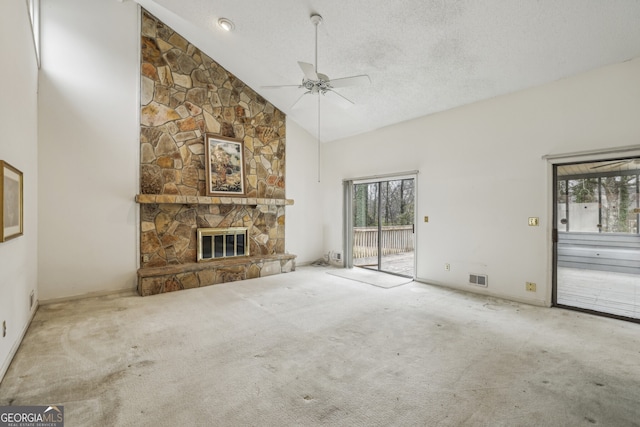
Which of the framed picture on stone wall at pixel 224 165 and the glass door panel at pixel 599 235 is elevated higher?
the framed picture on stone wall at pixel 224 165

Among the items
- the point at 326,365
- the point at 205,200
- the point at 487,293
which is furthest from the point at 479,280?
the point at 205,200

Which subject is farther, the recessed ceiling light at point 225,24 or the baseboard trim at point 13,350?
the recessed ceiling light at point 225,24

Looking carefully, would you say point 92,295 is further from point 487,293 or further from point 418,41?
point 487,293

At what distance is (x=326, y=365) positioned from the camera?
7.88ft

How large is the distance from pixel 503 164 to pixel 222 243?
4.89 m

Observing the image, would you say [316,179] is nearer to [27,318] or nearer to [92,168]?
[92,168]

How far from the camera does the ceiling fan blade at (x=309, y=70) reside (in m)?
3.14

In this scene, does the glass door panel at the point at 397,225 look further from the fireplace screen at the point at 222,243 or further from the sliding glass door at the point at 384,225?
the fireplace screen at the point at 222,243

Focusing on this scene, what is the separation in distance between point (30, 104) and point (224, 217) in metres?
2.99

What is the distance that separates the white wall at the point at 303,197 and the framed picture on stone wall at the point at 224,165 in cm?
121

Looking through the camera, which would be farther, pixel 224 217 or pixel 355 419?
pixel 224 217

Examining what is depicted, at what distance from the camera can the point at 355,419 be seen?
1774mm

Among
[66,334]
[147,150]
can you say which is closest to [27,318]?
[66,334]

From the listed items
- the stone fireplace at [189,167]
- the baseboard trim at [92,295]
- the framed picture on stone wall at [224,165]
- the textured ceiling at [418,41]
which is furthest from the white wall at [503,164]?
the baseboard trim at [92,295]
